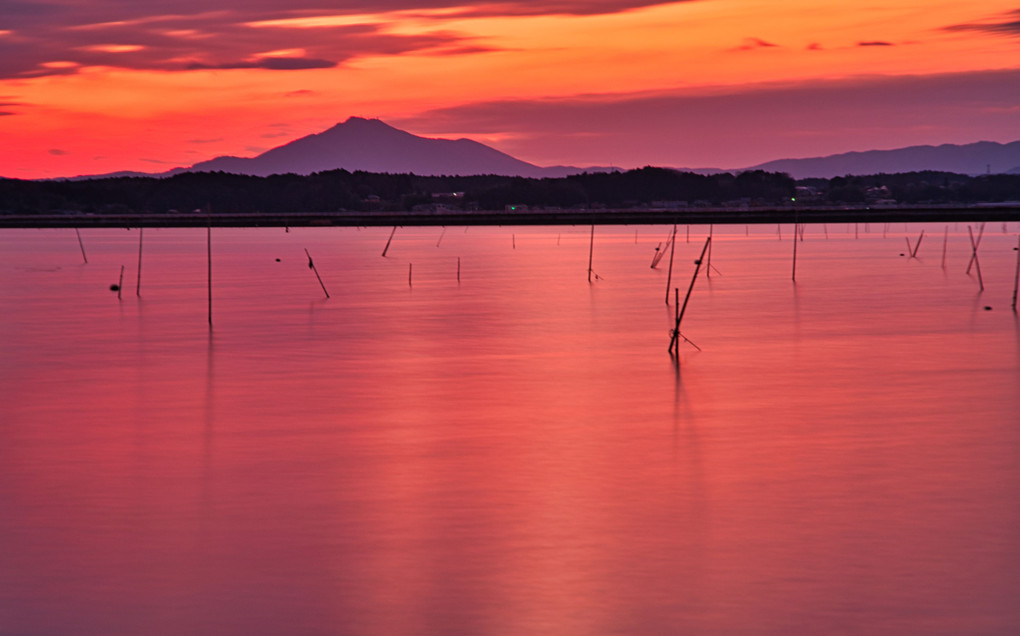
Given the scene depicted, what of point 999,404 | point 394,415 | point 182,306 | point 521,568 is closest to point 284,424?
point 394,415

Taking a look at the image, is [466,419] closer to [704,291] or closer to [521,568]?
[521,568]

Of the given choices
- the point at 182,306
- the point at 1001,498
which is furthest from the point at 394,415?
the point at 182,306

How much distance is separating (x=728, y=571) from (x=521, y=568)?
6.05ft

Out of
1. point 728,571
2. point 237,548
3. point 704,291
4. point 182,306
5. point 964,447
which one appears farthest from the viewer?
point 704,291

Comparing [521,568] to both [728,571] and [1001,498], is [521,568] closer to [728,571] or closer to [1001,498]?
[728,571]

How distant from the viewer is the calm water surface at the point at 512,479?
391 inches

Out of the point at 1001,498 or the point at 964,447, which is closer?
the point at 1001,498

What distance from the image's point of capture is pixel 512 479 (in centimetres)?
1491

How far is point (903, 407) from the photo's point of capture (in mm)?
19938

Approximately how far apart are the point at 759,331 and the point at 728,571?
2321 centimetres

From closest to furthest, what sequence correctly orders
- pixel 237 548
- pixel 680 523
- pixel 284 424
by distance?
pixel 237 548 < pixel 680 523 < pixel 284 424

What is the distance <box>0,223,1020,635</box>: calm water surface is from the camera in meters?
9.92

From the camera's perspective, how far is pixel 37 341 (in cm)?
3238

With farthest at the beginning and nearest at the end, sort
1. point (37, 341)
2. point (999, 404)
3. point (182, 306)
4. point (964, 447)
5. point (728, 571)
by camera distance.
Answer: point (182, 306) → point (37, 341) → point (999, 404) → point (964, 447) → point (728, 571)
